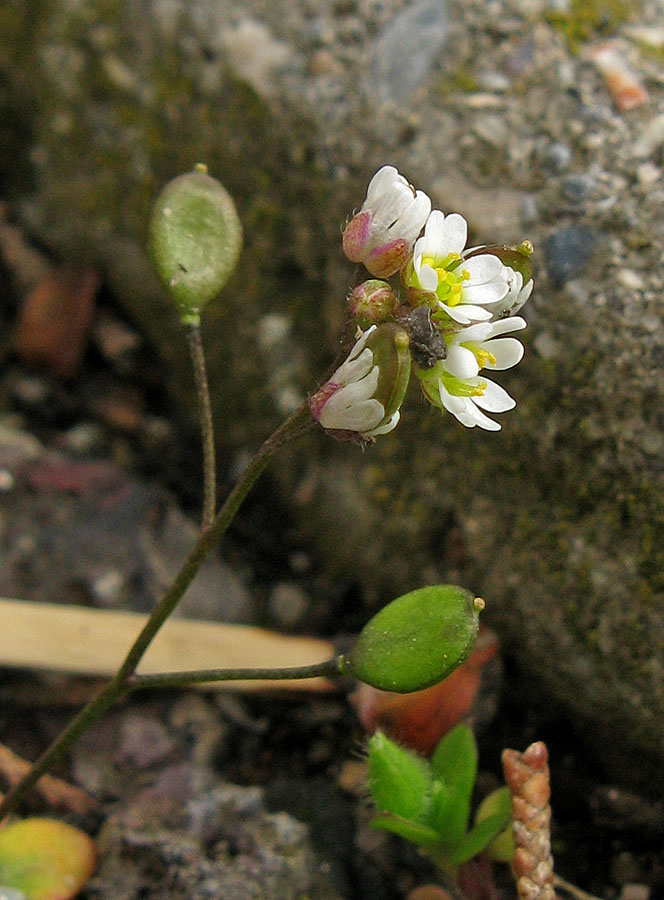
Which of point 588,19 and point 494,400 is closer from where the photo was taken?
point 494,400

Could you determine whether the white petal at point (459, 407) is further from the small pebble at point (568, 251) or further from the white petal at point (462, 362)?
the small pebble at point (568, 251)

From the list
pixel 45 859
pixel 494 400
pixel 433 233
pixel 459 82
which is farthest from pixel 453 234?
pixel 45 859

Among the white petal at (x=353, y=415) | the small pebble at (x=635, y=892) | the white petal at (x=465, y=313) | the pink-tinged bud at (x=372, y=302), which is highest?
the white petal at (x=465, y=313)

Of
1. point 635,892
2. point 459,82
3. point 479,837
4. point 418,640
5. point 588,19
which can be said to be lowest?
point 635,892

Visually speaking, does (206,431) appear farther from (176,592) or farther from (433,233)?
(433,233)

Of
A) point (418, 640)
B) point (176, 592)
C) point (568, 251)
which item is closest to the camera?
point (418, 640)

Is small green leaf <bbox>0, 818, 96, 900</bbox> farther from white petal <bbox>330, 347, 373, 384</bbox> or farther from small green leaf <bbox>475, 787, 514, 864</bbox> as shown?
white petal <bbox>330, 347, 373, 384</bbox>

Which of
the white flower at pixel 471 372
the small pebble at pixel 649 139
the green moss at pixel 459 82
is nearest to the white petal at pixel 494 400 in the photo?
the white flower at pixel 471 372
